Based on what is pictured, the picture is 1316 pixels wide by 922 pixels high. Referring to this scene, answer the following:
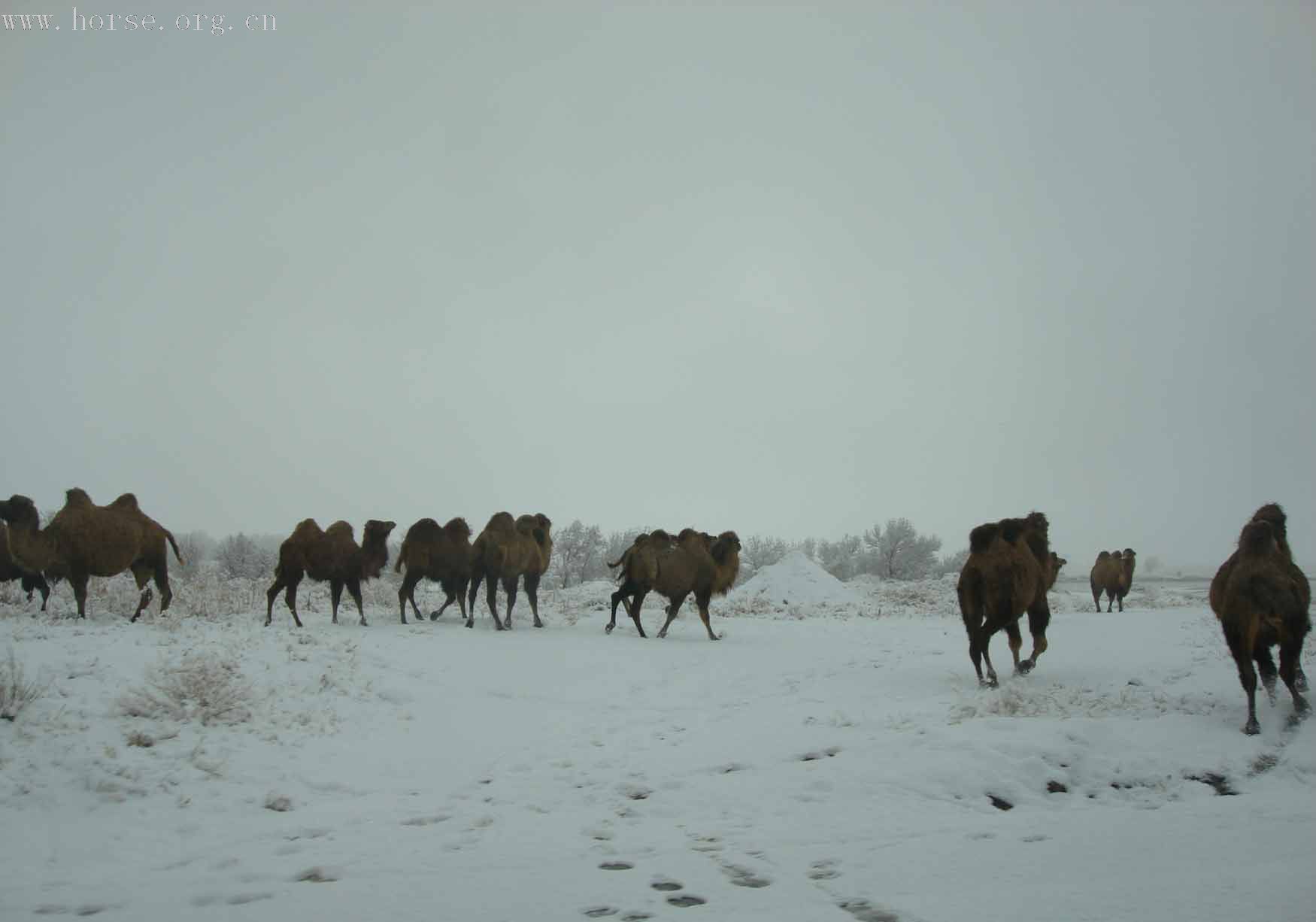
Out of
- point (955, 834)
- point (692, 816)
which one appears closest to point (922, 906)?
point (955, 834)

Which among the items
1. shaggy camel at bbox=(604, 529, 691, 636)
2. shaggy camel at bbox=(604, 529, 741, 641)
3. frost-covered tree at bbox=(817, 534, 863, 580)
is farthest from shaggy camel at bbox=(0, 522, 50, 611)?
frost-covered tree at bbox=(817, 534, 863, 580)

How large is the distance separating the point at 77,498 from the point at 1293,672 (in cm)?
1616

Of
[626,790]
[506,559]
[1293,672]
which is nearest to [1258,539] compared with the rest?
[1293,672]

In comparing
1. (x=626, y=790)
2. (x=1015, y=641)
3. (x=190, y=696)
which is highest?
(x=1015, y=641)

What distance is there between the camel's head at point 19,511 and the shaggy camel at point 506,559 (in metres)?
7.24

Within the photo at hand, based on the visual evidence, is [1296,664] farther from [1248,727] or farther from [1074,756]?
[1074,756]

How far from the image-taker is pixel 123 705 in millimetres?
6461

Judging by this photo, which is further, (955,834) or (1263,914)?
(955,834)

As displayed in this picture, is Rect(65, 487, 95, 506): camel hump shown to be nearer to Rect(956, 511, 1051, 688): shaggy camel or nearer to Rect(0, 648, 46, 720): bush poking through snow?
Rect(0, 648, 46, 720): bush poking through snow

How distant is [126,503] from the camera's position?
41.2ft

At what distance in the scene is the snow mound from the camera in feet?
82.3

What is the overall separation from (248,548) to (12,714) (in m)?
→ 36.4

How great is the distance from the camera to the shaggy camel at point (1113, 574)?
82.7ft

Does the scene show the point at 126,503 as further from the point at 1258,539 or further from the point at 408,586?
the point at 1258,539
